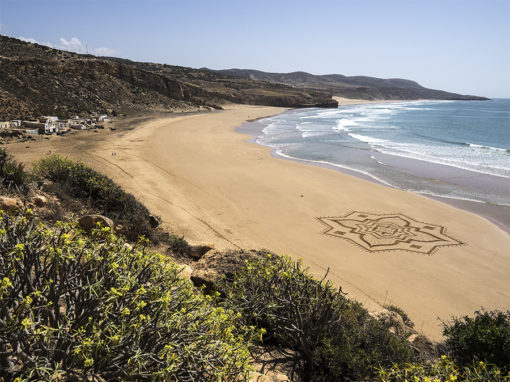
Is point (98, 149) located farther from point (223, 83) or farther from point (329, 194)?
point (223, 83)

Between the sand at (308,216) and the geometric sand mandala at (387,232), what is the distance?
322 mm

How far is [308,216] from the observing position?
41.8ft

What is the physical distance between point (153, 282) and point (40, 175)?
7.80 meters

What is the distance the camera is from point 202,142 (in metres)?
26.7

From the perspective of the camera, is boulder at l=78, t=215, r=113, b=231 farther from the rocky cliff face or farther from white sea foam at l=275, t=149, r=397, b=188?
the rocky cliff face

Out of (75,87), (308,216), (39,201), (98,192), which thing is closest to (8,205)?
(39,201)

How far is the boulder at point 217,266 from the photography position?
17.9 ft

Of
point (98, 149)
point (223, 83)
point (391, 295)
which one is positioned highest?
point (223, 83)

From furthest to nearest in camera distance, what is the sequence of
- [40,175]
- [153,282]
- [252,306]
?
[40,175], [252,306], [153,282]

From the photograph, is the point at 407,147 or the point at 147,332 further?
the point at 407,147

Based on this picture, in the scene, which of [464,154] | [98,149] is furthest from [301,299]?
[464,154]

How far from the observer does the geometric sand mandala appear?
10586 mm

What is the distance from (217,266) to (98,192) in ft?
15.4

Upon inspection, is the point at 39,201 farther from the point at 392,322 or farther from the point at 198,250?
the point at 392,322
